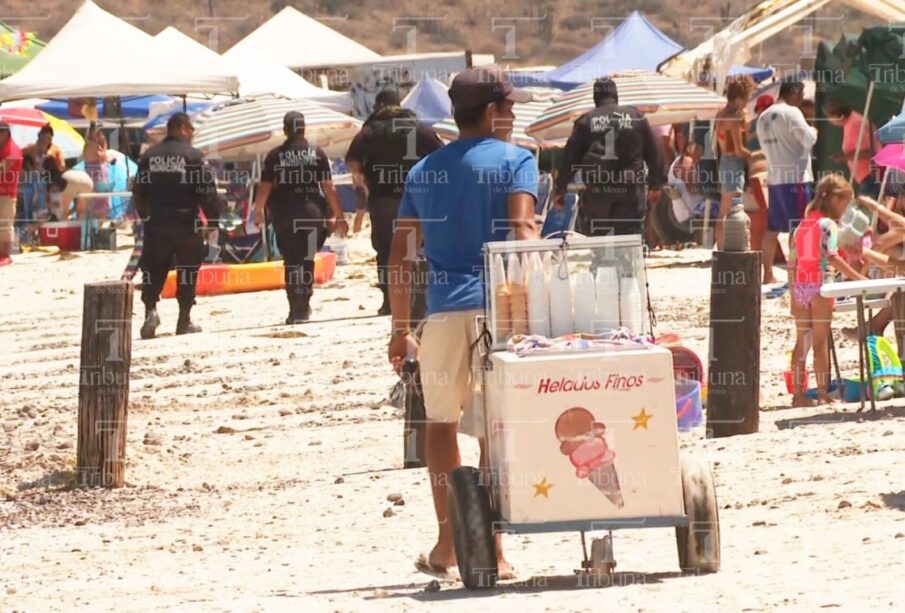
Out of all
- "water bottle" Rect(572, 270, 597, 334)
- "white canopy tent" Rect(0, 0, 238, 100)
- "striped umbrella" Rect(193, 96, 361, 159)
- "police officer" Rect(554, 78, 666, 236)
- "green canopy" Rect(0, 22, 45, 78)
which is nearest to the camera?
"water bottle" Rect(572, 270, 597, 334)

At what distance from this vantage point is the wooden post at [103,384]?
30.9 ft

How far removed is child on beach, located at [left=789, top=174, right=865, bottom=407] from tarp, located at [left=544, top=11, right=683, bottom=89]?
19547 mm

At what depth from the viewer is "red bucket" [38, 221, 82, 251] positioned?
84.4 feet

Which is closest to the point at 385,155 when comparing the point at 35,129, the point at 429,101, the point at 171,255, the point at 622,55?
the point at 171,255

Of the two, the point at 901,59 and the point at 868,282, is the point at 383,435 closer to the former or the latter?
the point at 868,282

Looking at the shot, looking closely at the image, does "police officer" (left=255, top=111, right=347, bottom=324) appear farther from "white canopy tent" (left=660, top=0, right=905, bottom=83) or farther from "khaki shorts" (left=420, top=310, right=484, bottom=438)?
"khaki shorts" (left=420, top=310, right=484, bottom=438)

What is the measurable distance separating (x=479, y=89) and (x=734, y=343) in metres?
3.33

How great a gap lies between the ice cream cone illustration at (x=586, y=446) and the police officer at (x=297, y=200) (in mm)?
9934

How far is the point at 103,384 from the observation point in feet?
31.1

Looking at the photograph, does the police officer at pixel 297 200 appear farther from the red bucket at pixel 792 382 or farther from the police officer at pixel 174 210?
the red bucket at pixel 792 382

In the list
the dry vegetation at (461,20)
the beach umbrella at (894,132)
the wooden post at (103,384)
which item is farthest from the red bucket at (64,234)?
the dry vegetation at (461,20)

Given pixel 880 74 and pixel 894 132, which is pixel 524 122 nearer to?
pixel 880 74

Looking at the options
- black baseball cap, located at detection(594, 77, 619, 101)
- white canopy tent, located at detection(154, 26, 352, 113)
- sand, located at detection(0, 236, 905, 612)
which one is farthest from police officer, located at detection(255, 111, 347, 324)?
white canopy tent, located at detection(154, 26, 352, 113)

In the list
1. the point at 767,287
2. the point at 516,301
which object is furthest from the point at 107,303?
the point at 767,287
